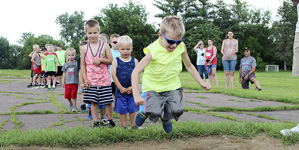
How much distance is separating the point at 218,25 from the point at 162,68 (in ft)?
177

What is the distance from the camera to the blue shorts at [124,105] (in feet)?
14.0

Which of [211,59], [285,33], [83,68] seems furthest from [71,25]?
[83,68]

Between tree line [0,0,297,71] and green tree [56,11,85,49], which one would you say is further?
green tree [56,11,85,49]

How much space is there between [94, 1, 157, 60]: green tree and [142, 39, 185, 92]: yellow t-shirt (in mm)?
43143

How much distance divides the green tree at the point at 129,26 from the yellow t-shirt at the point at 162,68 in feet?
142

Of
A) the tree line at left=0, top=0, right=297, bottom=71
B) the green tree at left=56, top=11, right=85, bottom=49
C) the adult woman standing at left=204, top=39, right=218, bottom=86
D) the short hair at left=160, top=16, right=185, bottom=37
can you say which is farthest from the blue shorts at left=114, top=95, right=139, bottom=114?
the green tree at left=56, top=11, right=85, bottom=49

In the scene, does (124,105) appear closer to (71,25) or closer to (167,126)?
(167,126)

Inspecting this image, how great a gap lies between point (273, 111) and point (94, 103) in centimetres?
383

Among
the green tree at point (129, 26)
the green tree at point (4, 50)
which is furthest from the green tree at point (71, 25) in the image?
the green tree at point (129, 26)

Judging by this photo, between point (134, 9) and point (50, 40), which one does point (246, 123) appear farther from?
point (50, 40)

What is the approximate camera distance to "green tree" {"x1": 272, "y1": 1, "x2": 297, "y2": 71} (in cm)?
5416

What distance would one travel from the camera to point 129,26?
4816 cm

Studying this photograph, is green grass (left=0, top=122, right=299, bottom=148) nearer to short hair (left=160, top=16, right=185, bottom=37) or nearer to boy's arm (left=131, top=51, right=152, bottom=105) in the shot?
boy's arm (left=131, top=51, right=152, bottom=105)

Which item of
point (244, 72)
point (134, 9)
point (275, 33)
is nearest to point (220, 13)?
point (275, 33)
